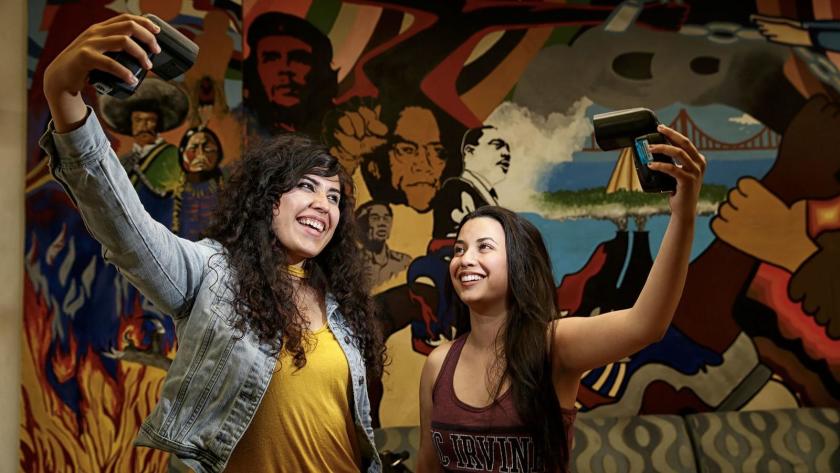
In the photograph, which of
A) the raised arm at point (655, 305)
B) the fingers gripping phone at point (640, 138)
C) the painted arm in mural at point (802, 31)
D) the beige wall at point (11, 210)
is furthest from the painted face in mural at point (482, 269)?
the painted arm in mural at point (802, 31)

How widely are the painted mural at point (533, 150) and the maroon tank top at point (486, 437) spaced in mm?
1419

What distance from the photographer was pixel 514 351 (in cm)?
177

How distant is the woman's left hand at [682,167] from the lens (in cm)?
136

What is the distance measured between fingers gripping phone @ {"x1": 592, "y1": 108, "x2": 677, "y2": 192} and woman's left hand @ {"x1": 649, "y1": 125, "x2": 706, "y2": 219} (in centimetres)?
2

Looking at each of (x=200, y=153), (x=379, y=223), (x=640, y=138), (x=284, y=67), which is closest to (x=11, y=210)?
(x=200, y=153)

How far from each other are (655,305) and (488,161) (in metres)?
1.84

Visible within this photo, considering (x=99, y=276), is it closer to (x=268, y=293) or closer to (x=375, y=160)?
(x=375, y=160)

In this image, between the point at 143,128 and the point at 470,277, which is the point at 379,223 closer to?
the point at 143,128

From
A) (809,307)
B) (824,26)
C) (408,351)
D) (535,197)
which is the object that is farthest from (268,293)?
(824,26)

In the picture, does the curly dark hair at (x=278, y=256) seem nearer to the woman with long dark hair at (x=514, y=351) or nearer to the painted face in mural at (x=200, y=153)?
the woman with long dark hair at (x=514, y=351)

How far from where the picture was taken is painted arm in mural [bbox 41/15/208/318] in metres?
1.17

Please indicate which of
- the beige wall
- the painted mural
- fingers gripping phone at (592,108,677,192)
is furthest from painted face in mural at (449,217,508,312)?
the beige wall

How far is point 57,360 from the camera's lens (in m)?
3.00

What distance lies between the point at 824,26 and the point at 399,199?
6.69 feet
